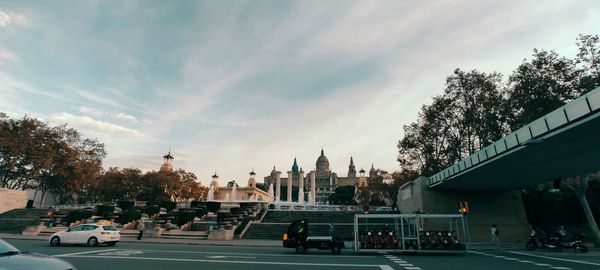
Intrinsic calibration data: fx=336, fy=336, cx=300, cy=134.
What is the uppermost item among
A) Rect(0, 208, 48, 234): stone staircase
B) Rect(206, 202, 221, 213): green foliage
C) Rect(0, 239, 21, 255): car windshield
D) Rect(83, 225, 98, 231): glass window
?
Rect(206, 202, 221, 213): green foliage

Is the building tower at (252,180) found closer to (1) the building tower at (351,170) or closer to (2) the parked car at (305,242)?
(1) the building tower at (351,170)

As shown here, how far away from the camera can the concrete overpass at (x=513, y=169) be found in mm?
14320

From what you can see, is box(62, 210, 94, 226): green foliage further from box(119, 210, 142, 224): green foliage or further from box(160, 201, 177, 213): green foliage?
box(160, 201, 177, 213): green foliage

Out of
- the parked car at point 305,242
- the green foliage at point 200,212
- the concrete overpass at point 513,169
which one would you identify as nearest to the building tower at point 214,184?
the green foliage at point 200,212

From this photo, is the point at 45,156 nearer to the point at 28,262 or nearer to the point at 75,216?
the point at 75,216

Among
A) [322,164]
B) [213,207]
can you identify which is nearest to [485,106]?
[213,207]

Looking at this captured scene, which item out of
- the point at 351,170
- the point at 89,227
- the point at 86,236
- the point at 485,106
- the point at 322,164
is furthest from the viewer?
the point at 351,170

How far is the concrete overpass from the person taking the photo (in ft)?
47.0

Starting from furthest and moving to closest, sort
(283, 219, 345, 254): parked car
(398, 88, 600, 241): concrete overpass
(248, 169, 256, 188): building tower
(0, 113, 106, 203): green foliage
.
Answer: (248, 169, 256, 188): building tower < (0, 113, 106, 203): green foliage < (283, 219, 345, 254): parked car < (398, 88, 600, 241): concrete overpass

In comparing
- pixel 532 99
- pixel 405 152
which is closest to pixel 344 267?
pixel 532 99

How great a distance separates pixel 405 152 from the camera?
4197cm

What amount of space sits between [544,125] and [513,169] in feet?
23.1

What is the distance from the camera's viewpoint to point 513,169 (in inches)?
841

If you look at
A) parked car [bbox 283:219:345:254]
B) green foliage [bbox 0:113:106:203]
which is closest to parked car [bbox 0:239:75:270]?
parked car [bbox 283:219:345:254]
